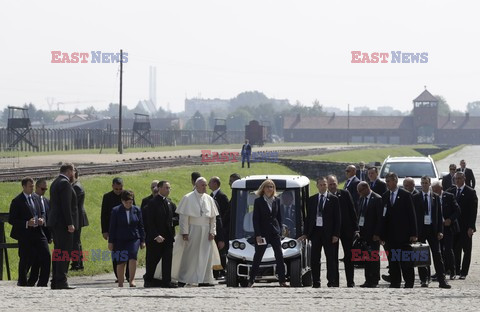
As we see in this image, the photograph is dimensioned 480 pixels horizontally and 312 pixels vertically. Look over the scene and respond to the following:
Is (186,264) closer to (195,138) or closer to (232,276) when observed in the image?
(232,276)

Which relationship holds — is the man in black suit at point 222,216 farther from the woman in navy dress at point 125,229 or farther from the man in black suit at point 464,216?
the man in black suit at point 464,216

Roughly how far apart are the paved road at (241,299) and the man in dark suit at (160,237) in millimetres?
1901

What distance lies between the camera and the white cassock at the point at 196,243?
14.8m

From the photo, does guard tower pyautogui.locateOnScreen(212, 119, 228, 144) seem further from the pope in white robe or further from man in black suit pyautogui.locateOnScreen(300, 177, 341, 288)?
man in black suit pyautogui.locateOnScreen(300, 177, 341, 288)

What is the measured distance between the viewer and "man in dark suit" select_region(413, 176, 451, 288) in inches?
612

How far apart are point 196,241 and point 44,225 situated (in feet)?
7.30

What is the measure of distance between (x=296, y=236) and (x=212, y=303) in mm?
3951

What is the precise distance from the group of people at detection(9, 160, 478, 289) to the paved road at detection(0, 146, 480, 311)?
5.21ft

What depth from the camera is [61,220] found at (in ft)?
45.7

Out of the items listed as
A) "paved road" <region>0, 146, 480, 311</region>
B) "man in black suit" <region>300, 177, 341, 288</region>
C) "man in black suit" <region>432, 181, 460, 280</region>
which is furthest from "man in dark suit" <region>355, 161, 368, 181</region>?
"paved road" <region>0, 146, 480, 311</region>

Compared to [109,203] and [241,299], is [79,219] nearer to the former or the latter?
[109,203]

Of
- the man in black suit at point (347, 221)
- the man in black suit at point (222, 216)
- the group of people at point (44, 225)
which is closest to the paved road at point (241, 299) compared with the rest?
the group of people at point (44, 225)

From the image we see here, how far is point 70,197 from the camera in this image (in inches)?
549

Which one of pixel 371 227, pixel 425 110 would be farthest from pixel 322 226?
pixel 425 110
